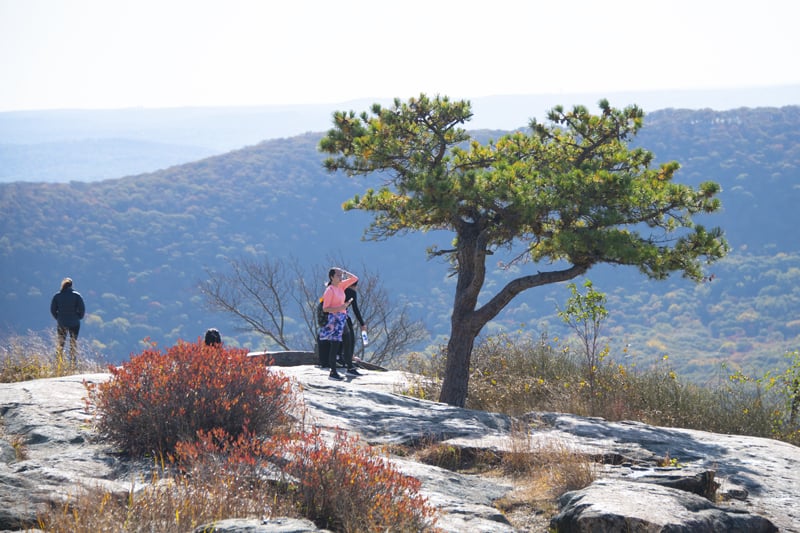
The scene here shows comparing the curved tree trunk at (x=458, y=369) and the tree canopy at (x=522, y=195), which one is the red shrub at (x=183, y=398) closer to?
the tree canopy at (x=522, y=195)

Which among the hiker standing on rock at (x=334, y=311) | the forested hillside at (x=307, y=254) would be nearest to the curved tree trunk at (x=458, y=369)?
the hiker standing on rock at (x=334, y=311)

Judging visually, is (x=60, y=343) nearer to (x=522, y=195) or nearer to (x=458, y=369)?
(x=458, y=369)

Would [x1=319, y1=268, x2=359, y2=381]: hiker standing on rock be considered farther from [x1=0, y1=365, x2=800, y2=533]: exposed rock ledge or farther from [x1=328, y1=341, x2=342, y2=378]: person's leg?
[x1=0, y1=365, x2=800, y2=533]: exposed rock ledge

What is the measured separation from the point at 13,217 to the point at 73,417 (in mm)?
100452

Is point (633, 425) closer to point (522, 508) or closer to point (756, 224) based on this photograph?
point (522, 508)

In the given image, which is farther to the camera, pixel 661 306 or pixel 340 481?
pixel 661 306

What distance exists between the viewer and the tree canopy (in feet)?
40.3

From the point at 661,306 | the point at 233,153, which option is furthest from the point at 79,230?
the point at 661,306

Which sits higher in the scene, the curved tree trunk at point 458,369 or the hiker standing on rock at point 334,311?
the hiker standing on rock at point 334,311

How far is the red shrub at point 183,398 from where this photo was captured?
6750 millimetres

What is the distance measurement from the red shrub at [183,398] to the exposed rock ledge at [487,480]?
0.32m

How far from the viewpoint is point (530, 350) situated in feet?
52.9

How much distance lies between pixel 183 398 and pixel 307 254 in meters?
100

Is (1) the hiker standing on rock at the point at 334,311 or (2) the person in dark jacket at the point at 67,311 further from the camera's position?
(2) the person in dark jacket at the point at 67,311
